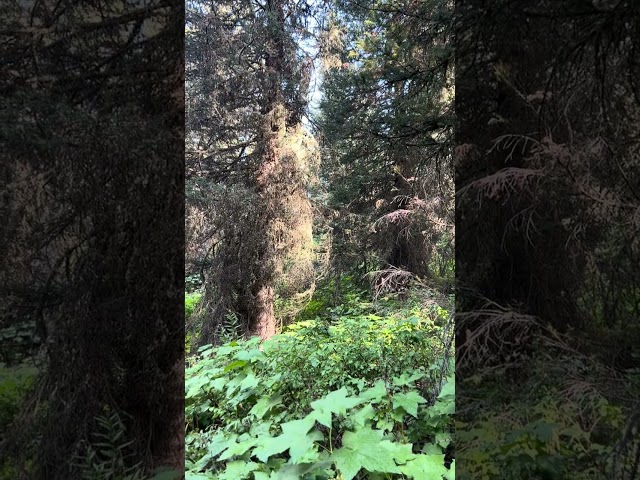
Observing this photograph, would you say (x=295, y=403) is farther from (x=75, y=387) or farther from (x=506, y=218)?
(x=506, y=218)

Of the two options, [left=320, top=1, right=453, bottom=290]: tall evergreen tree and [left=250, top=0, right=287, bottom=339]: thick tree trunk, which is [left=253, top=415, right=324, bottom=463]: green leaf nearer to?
[left=320, top=1, right=453, bottom=290]: tall evergreen tree

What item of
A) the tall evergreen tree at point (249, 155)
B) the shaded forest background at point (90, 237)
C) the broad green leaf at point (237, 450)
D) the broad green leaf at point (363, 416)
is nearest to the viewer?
the shaded forest background at point (90, 237)

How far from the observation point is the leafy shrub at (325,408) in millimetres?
1717

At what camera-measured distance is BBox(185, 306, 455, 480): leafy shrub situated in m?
1.72

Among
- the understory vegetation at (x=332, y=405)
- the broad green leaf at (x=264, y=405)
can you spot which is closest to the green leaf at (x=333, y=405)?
the understory vegetation at (x=332, y=405)

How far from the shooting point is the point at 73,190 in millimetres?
1149

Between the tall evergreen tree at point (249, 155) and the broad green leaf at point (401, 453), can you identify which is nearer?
the broad green leaf at point (401, 453)

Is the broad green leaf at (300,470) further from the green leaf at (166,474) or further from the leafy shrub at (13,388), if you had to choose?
the leafy shrub at (13,388)

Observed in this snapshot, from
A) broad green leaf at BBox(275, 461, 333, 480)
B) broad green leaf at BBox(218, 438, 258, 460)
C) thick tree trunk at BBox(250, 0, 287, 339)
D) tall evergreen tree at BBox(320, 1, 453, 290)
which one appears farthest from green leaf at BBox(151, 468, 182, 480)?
thick tree trunk at BBox(250, 0, 287, 339)

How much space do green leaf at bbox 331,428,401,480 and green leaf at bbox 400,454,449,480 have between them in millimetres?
57

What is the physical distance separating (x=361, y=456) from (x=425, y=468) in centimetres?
33

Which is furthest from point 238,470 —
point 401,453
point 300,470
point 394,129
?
point 394,129

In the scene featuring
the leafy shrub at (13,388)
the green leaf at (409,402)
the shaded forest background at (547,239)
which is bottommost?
the green leaf at (409,402)

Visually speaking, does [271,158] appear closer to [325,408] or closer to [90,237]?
[325,408]
